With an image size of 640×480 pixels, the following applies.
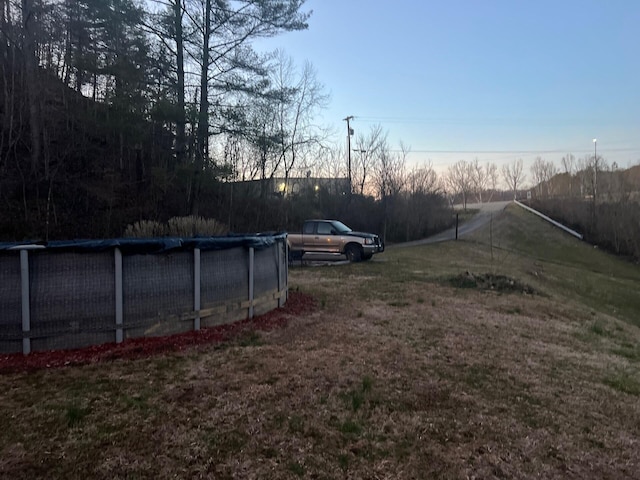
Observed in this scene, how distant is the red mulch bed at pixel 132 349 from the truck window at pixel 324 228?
10012 mm

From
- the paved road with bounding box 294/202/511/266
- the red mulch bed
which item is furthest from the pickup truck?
the red mulch bed

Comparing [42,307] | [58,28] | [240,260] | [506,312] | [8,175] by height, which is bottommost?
[506,312]

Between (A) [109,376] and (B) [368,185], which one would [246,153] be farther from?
(A) [109,376]

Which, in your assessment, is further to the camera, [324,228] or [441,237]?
[441,237]

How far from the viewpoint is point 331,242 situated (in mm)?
16625

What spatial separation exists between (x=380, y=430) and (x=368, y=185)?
35735mm

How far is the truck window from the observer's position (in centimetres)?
1681

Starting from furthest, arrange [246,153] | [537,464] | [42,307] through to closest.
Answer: [246,153], [42,307], [537,464]

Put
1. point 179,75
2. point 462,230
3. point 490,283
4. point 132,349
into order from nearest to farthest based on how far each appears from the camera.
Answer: point 132,349, point 490,283, point 179,75, point 462,230

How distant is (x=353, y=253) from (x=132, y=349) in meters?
12.1

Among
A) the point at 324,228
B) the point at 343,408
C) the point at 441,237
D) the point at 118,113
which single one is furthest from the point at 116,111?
the point at 441,237

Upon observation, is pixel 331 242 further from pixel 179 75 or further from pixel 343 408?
pixel 343 408

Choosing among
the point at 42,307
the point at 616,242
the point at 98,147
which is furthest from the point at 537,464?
the point at 616,242

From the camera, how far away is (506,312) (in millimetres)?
8930
